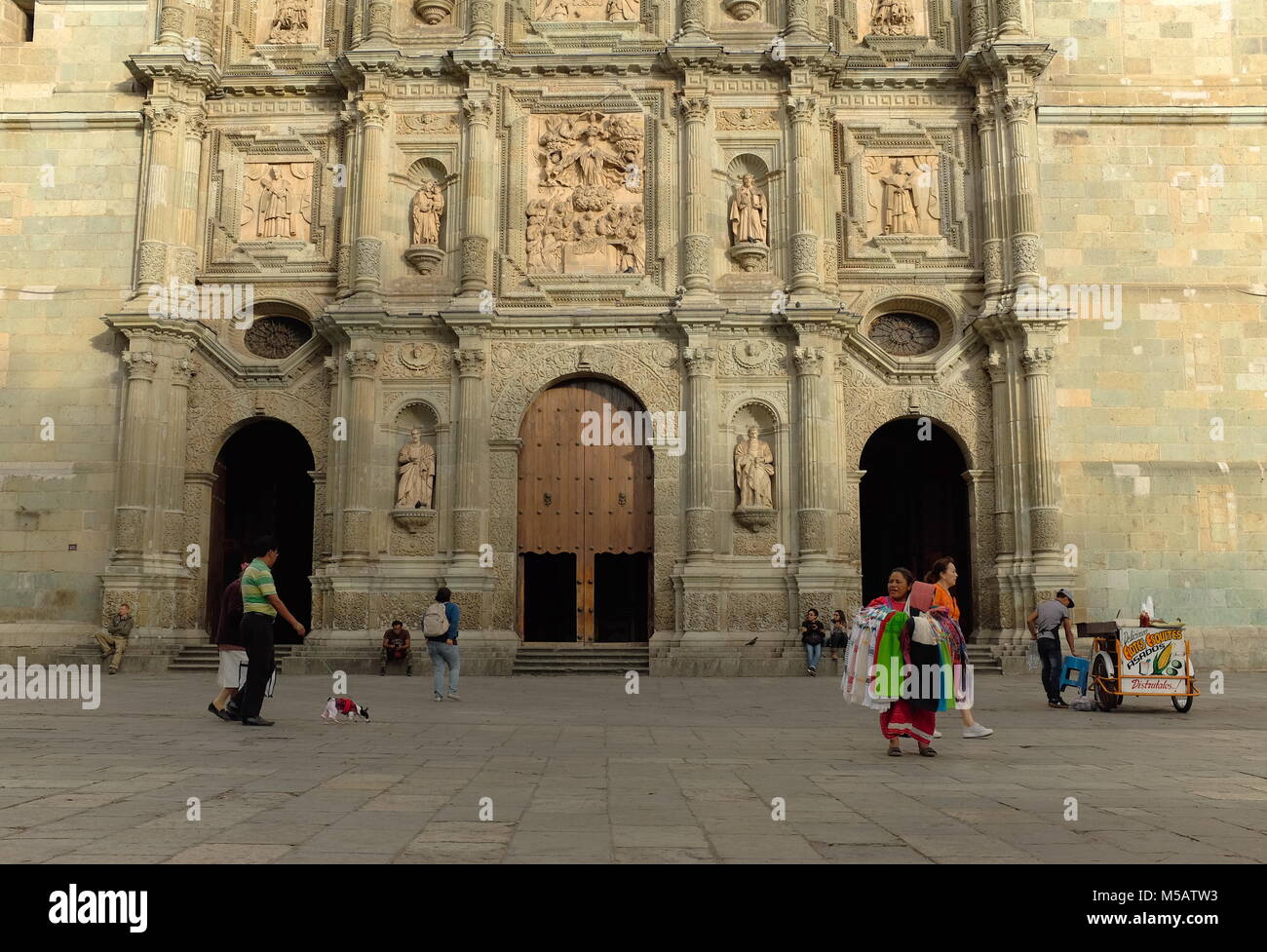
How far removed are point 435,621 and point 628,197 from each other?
12.7 meters

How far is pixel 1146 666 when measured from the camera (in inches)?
545

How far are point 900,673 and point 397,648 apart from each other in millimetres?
13704

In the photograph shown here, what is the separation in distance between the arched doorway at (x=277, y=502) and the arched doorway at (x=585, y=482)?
626cm

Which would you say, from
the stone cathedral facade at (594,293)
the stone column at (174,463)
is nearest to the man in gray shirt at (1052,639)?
the stone cathedral facade at (594,293)

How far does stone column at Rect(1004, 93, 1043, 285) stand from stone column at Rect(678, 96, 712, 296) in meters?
6.70

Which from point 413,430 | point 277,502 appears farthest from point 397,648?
point 277,502

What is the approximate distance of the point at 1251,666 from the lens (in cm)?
2202

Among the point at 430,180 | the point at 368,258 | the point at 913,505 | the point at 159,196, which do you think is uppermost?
the point at 430,180

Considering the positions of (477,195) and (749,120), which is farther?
(749,120)

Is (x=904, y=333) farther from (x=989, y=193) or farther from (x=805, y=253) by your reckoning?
(x=989, y=193)

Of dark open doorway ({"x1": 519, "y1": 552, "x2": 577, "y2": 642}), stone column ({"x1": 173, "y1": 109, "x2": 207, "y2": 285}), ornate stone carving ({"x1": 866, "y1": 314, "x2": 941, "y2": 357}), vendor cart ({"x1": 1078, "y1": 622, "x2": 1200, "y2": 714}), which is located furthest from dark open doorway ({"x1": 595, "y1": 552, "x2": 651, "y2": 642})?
vendor cart ({"x1": 1078, "y1": 622, "x2": 1200, "y2": 714})

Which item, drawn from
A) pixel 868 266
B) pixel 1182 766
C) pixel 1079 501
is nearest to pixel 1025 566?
pixel 1079 501

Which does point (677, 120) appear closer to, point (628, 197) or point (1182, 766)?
point (628, 197)

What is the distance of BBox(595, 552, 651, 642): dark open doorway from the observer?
27.0 metres
